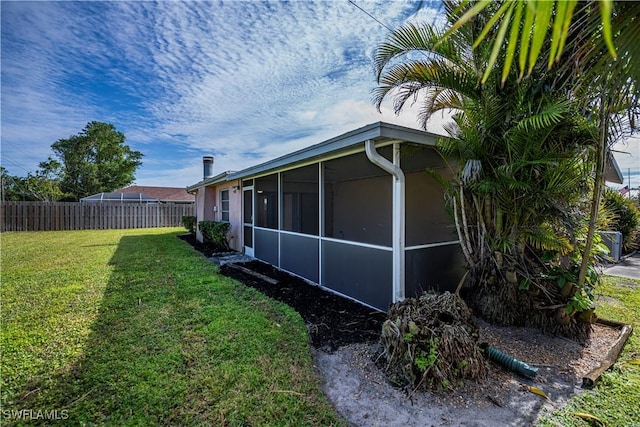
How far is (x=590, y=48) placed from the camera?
225 cm

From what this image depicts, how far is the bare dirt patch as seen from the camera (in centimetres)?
243

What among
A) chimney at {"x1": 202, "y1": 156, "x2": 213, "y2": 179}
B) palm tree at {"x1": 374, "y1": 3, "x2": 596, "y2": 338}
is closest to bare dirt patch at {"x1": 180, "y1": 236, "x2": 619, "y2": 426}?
palm tree at {"x1": 374, "y1": 3, "x2": 596, "y2": 338}

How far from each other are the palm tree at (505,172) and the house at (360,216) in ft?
1.94

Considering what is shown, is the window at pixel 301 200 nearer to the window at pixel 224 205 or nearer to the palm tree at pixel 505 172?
the palm tree at pixel 505 172

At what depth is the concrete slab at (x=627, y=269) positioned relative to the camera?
22.4 ft

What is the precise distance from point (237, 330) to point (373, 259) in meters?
2.20

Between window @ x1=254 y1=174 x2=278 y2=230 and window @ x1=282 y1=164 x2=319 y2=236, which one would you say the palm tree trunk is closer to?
window @ x1=282 y1=164 x2=319 y2=236

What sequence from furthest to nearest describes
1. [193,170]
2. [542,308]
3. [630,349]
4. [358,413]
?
[193,170], [542,308], [630,349], [358,413]

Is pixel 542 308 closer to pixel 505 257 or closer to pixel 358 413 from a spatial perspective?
pixel 505 257

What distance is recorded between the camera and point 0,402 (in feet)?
8.40

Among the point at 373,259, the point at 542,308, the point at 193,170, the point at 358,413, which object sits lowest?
the point at 358,413

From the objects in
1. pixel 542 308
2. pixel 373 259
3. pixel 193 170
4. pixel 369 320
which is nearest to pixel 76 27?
pixel 373 259

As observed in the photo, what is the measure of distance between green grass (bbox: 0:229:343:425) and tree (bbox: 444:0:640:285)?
263 cm

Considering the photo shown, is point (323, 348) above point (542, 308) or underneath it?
underneath
